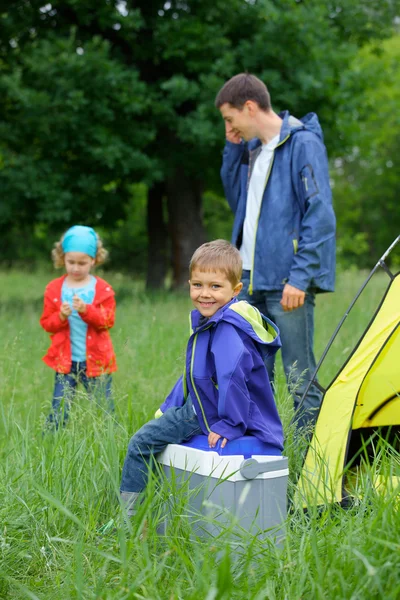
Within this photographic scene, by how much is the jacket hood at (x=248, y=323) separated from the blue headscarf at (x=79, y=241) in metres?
1.49

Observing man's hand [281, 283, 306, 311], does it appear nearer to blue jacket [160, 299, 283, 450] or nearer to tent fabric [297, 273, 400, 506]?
tent fabric [297, 273, 400, 506]

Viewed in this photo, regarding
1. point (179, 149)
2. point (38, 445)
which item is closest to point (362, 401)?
point (38, 445)

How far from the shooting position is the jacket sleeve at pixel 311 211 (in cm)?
367

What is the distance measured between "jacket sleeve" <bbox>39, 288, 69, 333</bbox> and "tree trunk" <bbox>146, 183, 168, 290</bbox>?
30.4 feet

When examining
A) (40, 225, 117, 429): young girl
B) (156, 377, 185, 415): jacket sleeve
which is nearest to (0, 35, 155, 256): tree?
(40, 225, 117, 429): young girl

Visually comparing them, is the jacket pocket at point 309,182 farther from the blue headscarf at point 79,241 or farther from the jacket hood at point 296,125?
the blue headscarf at point 79,241

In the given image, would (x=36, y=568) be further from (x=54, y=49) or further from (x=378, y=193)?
(x=378, y=193)

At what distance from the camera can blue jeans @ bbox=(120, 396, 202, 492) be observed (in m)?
2.84

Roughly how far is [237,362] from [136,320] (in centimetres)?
420

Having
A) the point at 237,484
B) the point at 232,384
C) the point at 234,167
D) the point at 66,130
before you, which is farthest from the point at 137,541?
the point at 66,130

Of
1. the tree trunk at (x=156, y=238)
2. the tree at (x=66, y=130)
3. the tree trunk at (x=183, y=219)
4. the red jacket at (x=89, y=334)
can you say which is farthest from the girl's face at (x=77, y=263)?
the tree trunk at (x=156, y=238)

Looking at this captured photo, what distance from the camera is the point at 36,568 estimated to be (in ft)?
8.43

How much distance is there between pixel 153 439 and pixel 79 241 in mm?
1655

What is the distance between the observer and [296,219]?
12.5 ft
